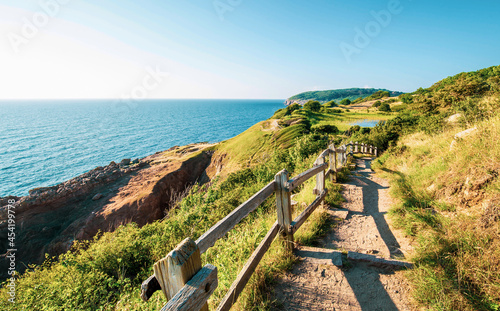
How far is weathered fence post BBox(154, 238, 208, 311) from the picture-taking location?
1.47m

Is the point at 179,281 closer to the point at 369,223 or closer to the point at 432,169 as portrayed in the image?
the point at 369,223

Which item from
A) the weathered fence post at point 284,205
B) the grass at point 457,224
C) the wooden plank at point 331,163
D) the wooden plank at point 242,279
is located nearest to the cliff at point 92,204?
the wooden plank at point 331,163

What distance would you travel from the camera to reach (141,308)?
3.39 metres

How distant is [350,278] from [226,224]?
81.7 inches

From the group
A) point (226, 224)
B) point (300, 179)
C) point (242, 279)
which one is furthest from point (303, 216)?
point (226, 224)

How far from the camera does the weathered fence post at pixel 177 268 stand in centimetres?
147

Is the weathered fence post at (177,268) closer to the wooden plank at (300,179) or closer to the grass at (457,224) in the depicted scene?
the wooden plank at (300,179)

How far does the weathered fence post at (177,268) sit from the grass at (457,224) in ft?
8.38

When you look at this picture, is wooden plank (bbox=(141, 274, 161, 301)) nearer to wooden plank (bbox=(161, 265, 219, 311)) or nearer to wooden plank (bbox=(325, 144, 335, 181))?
wooden plank (bbox=(161, 265, 219, 311))

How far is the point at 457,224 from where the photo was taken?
3234mm

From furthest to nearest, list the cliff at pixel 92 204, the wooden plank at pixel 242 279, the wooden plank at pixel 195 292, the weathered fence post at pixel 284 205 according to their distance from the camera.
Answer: the cliff at pixel 92 204, the weathered fence post at pixel 284 205, the wooden plank at pixel 242 279, the wooden plank at pixel 195 292

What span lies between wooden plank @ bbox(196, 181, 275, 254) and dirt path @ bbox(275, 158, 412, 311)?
46.5 inches

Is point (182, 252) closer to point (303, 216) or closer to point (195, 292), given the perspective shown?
point (195, 292)

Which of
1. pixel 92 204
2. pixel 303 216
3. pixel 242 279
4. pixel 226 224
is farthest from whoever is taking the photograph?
pixel 92 204
